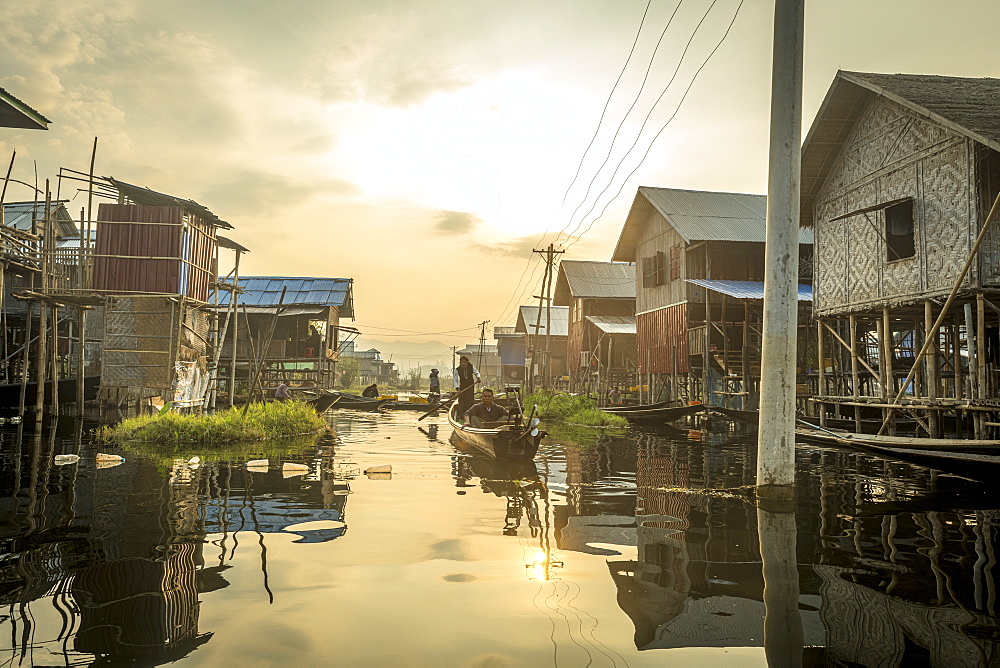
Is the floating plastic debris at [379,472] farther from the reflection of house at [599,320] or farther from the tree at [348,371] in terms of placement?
the tree at [348,371]

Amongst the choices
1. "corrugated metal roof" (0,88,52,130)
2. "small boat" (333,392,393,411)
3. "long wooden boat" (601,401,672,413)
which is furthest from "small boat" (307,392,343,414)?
"corrugated metal roof" (0,88,52,130)

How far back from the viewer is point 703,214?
2436 centimetres

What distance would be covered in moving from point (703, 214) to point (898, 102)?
1106 centimetres

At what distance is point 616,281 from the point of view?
1379 inches

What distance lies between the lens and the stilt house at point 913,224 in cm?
1180

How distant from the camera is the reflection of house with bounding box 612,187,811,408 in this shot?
2206 cm

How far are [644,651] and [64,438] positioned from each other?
50.8 feet

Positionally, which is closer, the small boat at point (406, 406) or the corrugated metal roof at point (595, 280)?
the small boat at point (406, 406)

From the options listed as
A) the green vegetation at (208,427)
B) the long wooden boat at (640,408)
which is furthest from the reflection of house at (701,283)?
the green vegetation at (208,427)

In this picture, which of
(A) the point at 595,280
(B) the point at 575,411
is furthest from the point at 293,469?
(A) the point at 595,280

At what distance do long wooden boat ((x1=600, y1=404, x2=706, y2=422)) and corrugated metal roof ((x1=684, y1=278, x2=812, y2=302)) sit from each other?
11.7ft

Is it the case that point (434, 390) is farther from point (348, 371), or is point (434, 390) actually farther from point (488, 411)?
point (488, 411)

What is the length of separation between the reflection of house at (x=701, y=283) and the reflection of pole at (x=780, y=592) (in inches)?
552

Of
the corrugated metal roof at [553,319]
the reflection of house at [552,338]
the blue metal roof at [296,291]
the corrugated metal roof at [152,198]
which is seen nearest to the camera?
the corrugated metal roof at [152,198]
